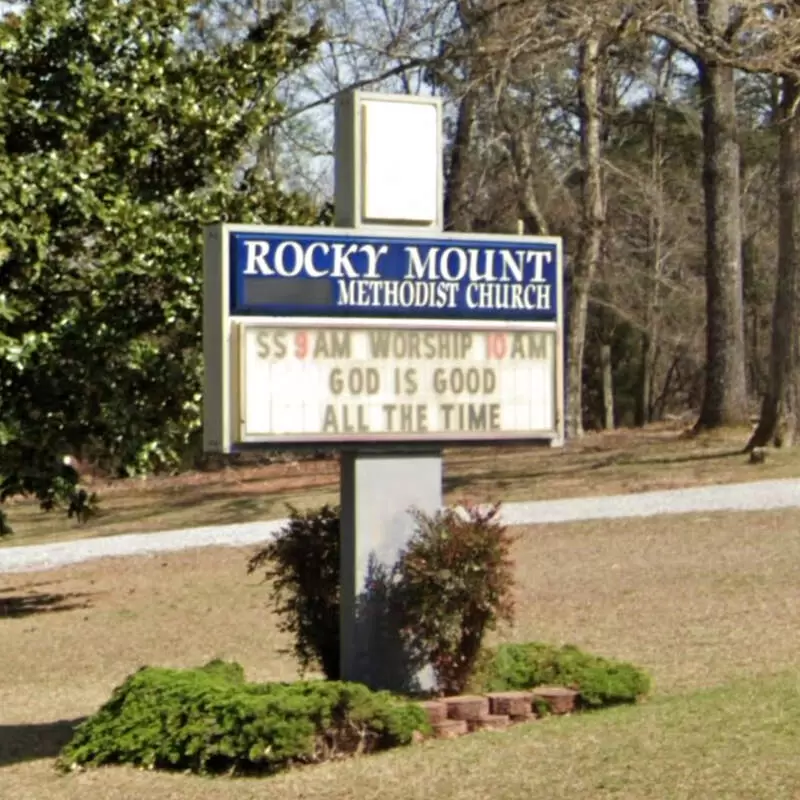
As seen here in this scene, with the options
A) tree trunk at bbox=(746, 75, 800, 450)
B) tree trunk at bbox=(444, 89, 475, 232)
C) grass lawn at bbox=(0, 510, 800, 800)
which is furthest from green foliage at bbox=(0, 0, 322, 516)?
tree trunk at bbox=(444, 89, 475, 232)

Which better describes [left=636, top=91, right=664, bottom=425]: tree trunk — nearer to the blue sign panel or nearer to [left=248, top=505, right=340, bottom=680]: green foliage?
the blue sign panel

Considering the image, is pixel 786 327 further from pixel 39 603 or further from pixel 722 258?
pixel 39 603

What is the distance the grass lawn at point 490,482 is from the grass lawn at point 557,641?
4.12 metres

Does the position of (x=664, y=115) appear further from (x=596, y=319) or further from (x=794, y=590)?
(x=794, y=590)

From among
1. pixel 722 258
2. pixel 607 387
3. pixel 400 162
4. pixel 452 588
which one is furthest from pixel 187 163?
pixel 607 387

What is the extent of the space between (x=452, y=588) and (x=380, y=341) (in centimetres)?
143

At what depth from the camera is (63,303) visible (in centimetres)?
1639

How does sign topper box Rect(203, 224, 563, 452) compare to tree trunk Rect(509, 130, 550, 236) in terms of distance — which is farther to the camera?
tree trunk Rect(509, 130, 550, 236)

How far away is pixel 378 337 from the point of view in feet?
32.8

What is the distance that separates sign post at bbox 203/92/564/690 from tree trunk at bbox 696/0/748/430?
1919 cm

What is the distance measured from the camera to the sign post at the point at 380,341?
966 cm

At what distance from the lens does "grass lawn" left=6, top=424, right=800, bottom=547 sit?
984 inches

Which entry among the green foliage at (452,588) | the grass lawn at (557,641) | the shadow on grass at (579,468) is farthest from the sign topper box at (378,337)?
the shadow on grass at (579,468)

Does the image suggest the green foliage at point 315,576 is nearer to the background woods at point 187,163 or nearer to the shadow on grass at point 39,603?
the background woods at point 187,163
